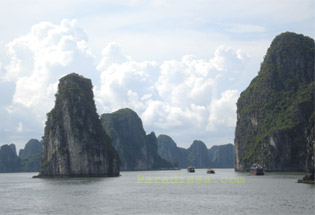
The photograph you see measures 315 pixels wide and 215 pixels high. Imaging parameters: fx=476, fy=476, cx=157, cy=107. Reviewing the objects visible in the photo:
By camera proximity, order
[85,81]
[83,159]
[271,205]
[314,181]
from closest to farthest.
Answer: [271,205], [314,181], [83,159], [85,81]

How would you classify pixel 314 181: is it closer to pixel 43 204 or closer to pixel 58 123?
pixel 43 204

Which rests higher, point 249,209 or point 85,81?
point 85,81

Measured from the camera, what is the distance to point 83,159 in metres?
161

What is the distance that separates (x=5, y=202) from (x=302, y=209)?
4621 cm

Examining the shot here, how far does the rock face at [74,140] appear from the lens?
162 m

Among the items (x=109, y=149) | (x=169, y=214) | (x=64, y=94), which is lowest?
(x=169, y=214)

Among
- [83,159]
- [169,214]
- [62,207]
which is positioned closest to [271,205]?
[169,214]

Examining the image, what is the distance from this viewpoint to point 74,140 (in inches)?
6363

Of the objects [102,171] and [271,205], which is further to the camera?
[102,171]

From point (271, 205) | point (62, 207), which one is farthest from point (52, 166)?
point (271, 205)

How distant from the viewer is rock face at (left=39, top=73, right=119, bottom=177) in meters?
162

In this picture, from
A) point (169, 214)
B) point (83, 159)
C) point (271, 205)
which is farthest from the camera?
point (83, 159)

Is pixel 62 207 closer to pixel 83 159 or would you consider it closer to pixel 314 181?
pixel 314 181

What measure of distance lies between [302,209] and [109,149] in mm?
113772
